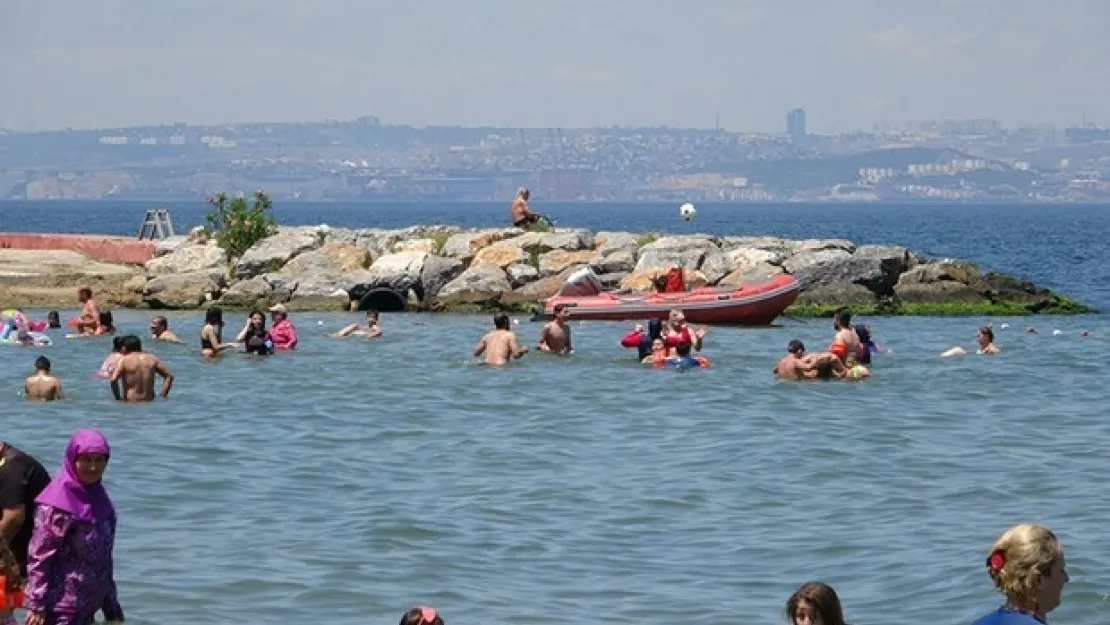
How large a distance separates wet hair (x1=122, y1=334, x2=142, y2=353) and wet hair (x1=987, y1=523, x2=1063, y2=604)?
→ 1563 centimetres

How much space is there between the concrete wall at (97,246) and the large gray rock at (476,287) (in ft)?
34.2

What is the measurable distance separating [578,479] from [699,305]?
672 inches

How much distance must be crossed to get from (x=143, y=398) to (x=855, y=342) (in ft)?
31.0

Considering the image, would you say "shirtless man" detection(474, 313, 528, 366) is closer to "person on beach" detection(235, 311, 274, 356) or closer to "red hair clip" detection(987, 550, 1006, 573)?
"person on beach" detection(235, 311, 274, 356)

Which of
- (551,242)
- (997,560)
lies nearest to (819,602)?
(997,560)

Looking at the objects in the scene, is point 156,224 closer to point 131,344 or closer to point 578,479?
point 131,344

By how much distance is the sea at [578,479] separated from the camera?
13250 millimetres

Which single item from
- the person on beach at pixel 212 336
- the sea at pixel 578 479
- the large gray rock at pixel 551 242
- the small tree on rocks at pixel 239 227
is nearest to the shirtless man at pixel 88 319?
the sea at pixel 578 479

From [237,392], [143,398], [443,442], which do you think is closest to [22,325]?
[237,392]

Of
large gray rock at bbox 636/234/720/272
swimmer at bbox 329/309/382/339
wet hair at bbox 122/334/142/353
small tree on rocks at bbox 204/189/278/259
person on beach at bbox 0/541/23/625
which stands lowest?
swimmer at bbox 329/309/382/339

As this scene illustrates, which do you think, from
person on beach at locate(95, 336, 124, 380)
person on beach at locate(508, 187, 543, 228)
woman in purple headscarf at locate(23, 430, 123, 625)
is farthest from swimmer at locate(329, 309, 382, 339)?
woman in purple headscarf at locate(23, 430, 123, 625)

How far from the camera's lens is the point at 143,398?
23.0m

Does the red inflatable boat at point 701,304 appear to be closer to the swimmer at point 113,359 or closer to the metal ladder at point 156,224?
the swimmer at point 113,359

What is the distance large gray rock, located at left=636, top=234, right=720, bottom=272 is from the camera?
40.2 meters
